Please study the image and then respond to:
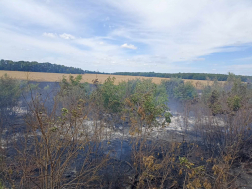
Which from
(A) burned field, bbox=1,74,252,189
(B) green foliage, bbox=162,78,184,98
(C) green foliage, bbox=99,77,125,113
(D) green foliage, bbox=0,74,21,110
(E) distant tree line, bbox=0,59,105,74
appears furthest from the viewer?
(B) green foliage, bbox=162,78,184,98

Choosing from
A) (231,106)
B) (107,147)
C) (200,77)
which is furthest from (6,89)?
(200,77)

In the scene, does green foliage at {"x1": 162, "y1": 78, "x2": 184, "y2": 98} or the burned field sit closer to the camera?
the burned field

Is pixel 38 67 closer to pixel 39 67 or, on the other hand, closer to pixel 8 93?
pixel 39 67

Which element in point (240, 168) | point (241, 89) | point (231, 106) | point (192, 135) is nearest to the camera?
point (240, 168)

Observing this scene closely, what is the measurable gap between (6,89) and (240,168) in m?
15.9

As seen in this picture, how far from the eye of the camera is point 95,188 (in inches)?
245

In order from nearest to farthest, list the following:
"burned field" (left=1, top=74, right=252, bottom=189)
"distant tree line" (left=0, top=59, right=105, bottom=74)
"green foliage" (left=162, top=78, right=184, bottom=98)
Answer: "burned field" (left=1, top=74, right=252, bottom=189) < "distant tree line" (left=0, top=59, right=105, bottom=74) < "green foliage" (left=162, top=78, right=184, bottom=98)

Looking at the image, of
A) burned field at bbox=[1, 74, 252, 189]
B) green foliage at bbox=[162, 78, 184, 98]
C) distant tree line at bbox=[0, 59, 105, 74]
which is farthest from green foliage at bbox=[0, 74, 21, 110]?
green foliage at bbox=[162, 78, 184, 98]

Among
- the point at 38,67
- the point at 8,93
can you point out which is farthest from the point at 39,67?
the point at 8,93

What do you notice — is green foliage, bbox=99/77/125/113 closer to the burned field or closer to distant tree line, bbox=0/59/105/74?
the burned field

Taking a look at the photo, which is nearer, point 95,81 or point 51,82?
point 95,81

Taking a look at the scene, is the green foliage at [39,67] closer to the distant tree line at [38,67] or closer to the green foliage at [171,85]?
the distant tree line at [38,67]

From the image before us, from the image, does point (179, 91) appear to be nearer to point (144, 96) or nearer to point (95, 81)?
point (95, 81)

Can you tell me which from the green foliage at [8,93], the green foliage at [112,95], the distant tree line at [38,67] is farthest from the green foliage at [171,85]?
the green foliage at [8,93]
